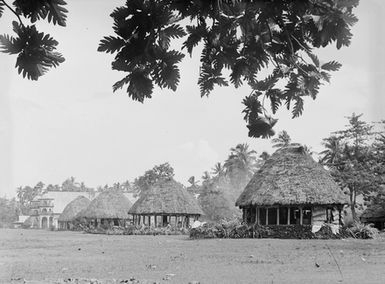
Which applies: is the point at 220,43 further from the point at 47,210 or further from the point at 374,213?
the point at 47,210

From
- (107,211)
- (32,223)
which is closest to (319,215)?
(107,211)

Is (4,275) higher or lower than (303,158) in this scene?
lower

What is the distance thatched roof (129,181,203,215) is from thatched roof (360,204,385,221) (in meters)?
13.0

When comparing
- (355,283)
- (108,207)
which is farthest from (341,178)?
(355,283)

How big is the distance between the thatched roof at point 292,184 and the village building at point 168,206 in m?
10.9

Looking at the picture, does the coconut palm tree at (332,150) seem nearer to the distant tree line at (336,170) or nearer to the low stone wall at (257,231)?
the distant tree line at (336,170)

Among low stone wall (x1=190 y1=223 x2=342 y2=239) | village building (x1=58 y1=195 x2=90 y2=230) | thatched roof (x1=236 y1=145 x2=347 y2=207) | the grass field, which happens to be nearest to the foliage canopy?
the grass field

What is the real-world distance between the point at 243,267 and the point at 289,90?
9412 millimetres

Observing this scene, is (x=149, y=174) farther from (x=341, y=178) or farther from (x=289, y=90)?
(x=289, y=90)

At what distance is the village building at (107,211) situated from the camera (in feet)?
154

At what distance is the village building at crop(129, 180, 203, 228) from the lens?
38.2 meters

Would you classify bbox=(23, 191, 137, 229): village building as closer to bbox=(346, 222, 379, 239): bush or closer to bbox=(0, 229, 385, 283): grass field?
bbox=(346, 222, 379, 239): bush

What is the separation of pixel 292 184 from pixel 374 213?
8.61 metres

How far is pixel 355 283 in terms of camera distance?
8.49 m
